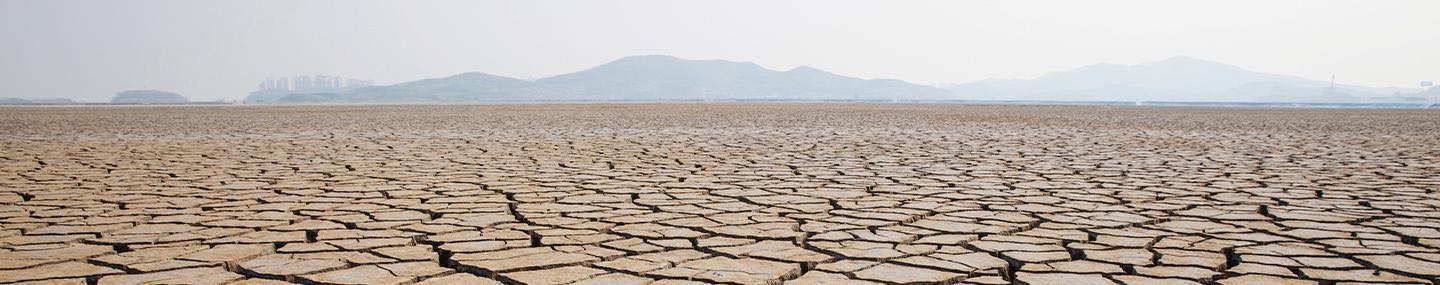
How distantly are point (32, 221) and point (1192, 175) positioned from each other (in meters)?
5.29

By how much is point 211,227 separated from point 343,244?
0.69 metres

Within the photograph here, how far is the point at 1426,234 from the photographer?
10.9 ft

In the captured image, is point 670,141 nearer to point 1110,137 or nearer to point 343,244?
point 1110,137

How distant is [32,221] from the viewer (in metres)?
3.67

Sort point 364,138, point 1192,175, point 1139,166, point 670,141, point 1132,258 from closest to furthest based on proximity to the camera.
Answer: point 1132,258
point 1192,175
point 1139,166
point 670,141
point 364,138

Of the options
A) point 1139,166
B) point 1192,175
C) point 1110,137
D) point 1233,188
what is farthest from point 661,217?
point 1110,137

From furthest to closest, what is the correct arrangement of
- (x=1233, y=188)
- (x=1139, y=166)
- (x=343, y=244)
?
(x=1139, y=166) < (x=1233, y=188) < (x=343, y=244)

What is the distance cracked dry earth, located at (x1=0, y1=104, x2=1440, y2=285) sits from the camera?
2.68 meters

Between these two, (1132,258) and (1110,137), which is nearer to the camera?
(1132,258)

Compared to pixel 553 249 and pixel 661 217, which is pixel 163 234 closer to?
pixel 553 249

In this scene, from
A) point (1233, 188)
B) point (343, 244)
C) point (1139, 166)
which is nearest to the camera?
point (343, 244)

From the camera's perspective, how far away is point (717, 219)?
373cm

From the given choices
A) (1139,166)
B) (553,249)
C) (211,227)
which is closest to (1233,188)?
(1139,166)

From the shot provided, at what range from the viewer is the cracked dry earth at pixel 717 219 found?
105 inches
